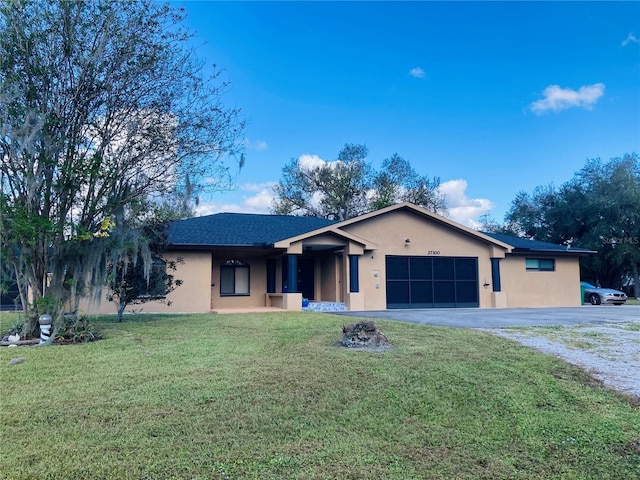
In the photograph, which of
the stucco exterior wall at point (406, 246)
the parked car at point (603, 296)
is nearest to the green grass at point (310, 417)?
the stucco exterior wall at point (406, 246)

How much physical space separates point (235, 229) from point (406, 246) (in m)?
7.05

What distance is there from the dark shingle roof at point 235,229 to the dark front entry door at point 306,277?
144 cm

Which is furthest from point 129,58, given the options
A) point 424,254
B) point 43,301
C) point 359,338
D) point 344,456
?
point 424,254

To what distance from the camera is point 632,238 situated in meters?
28.6

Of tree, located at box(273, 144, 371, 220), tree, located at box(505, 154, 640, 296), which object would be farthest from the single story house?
tree, located at box(273, 144, 371, 220)

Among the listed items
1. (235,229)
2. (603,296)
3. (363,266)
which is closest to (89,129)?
(235,229)

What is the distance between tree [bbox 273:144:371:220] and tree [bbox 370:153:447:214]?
1.34 metres

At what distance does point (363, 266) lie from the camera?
16609 mm

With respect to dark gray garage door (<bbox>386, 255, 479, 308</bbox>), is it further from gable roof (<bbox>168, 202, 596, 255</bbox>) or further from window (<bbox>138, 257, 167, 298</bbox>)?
window (<bbox>138, 257, 167, 298</bbox>)

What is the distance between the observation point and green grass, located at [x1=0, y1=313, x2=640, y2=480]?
3.06 m

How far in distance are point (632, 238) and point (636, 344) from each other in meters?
26.3

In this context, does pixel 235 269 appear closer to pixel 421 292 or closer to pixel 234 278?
pixel 234 278

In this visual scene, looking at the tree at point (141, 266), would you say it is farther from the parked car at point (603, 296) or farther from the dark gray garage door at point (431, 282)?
the parked car at point (603, 296)

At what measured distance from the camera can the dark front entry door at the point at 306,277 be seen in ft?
59.9
